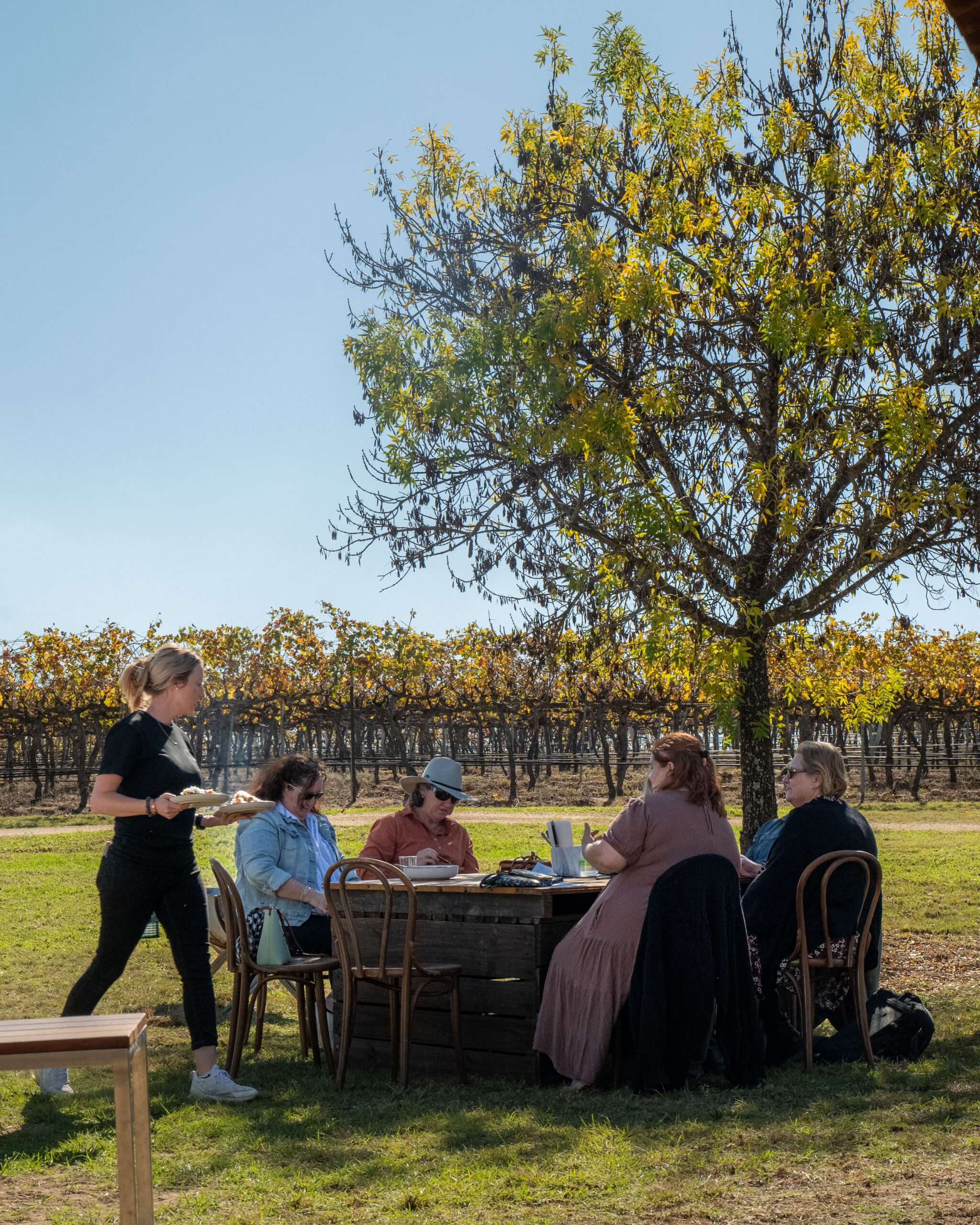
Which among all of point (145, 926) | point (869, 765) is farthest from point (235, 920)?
point (869, 765)

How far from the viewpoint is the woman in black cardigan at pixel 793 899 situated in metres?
4.63

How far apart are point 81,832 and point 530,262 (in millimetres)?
12861

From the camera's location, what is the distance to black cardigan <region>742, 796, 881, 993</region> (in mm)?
4645

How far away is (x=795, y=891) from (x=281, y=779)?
2293 millimetres

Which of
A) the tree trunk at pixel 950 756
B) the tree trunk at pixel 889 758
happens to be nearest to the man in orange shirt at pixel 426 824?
the tree trunk at pixel 889 758

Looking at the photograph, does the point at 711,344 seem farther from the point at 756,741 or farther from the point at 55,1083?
the point at 55,1083

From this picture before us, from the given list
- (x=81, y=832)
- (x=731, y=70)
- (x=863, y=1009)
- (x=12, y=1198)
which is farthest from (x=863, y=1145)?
(x=81, y=832)

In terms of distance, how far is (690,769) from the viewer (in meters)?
4.26

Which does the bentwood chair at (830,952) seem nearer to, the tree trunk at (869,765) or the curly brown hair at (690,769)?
the curly brown hair at (690,769)

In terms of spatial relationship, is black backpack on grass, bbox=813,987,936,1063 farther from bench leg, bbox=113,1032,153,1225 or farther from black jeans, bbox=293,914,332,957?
bench leg, bbox=113,1032,153,1225

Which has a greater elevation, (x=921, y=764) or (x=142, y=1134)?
(x=142, y=1134)

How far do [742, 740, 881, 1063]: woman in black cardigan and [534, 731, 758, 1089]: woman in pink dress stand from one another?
523mm

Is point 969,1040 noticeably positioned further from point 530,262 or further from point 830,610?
point 530,262

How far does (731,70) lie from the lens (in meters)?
8.26
